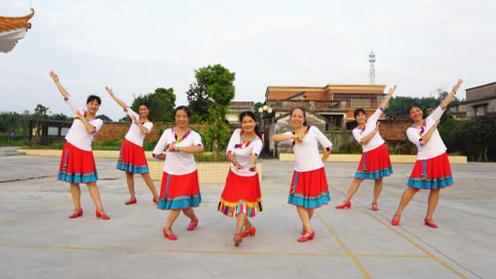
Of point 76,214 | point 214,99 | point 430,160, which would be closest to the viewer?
point 430,160

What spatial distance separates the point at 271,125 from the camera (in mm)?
24062

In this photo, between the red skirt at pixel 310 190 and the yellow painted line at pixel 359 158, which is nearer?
the red skirt at pixel 310 190

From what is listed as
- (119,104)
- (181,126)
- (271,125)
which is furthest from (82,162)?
(271,125)

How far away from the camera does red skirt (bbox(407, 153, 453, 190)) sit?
4.45 metres

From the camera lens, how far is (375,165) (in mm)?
5473

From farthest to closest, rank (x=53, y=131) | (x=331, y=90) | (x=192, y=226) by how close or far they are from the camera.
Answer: (x=331, y=90) < (x=53, y=131) < (x=192, y=226)

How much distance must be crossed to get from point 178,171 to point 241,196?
0.80 m

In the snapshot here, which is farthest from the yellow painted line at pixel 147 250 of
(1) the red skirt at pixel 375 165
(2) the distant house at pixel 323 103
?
(2) the distant house at pixel 323 103

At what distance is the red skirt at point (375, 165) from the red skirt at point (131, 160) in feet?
11.9

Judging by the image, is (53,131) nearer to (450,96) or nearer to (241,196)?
(241,196)

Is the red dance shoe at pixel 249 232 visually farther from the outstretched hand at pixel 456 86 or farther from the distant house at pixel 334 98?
the distant house at pixel 334 98

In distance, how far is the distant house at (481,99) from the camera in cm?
2679

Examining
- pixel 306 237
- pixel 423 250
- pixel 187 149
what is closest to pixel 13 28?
pixel 187 149

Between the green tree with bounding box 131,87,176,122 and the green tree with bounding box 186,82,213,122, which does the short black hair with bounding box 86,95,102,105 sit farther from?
the green tree with bounding box 186,82,213,122
